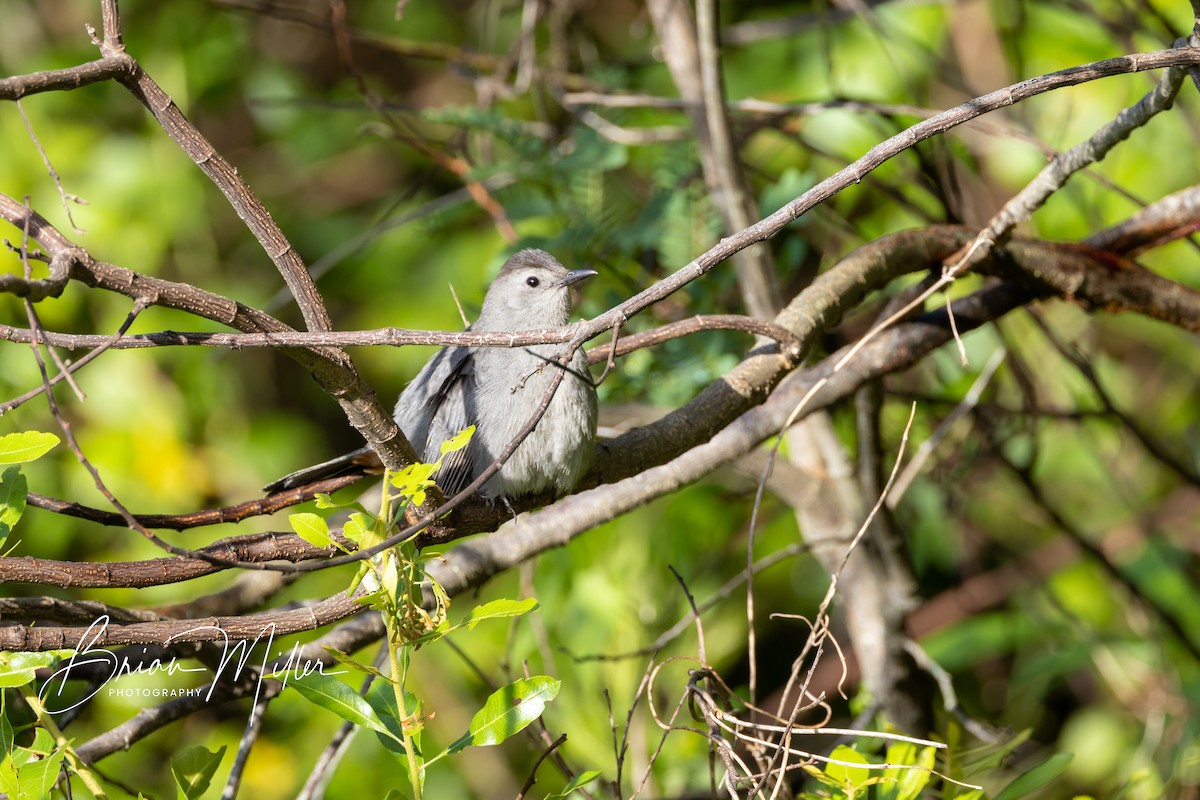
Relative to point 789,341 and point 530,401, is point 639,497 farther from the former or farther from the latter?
point 789,341

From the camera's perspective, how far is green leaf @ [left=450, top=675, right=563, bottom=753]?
2.00m

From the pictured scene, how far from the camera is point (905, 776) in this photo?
2.34 meters

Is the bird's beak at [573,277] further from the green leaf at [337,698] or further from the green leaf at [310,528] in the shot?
the green leaf at [337,698]

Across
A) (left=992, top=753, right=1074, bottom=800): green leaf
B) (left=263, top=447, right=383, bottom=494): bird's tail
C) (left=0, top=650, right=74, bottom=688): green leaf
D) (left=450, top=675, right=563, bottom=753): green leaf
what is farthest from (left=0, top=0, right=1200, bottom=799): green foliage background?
(left=0, top=650, right=74, bottom=688): green leaf

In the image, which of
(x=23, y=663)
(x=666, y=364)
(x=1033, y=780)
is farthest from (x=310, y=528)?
(x=666, y=364)

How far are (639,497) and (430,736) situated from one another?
2489 millimetres

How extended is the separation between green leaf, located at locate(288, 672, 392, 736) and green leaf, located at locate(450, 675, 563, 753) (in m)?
0.17

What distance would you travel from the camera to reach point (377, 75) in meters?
7.18

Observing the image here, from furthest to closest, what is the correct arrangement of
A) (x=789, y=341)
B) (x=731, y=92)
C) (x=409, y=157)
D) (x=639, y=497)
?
(x=409, y=157), (x=731, y=92), (x=639, y=497), (x=789, y=341)

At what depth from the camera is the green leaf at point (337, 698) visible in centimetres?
196

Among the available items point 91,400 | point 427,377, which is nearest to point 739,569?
point 427,377

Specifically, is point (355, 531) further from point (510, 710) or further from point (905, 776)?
point (905, 776)

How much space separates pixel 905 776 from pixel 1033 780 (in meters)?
0.35

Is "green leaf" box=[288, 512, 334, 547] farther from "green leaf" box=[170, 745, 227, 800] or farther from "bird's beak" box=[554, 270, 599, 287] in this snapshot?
"bird's beak" box=[554, 270, 599, 287]
